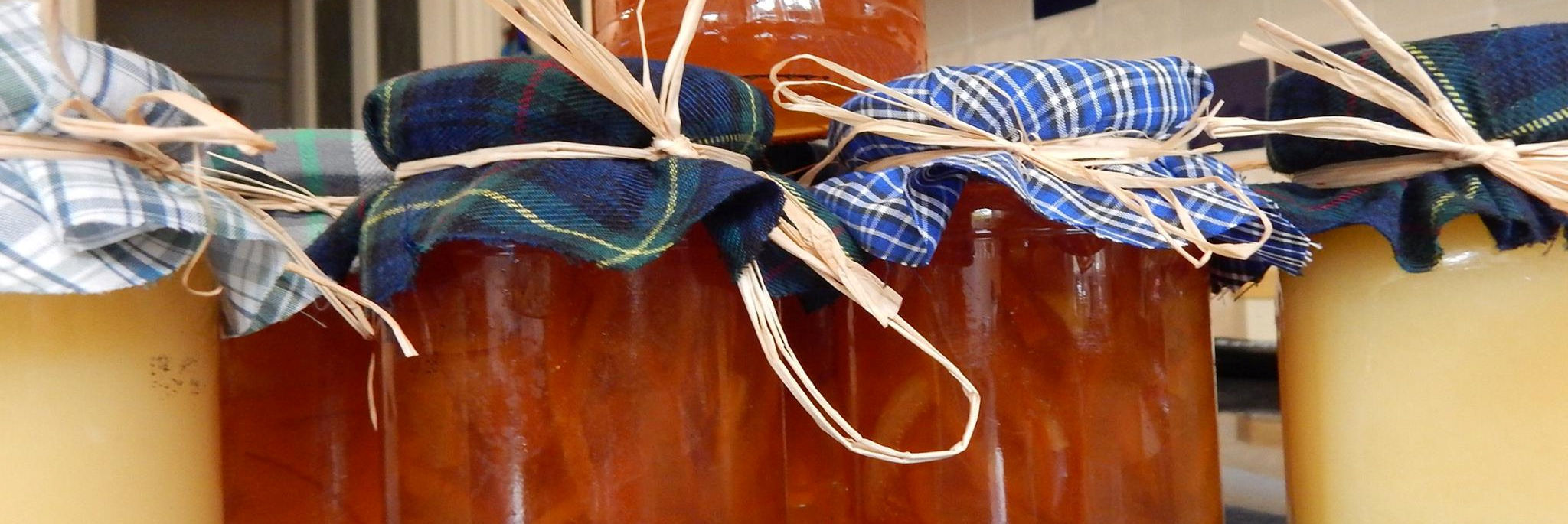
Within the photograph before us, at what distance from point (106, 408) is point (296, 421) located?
102 millimetres

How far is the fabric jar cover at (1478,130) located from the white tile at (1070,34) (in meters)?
0.82

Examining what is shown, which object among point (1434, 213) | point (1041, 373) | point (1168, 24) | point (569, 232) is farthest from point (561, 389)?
point (1168, 24)

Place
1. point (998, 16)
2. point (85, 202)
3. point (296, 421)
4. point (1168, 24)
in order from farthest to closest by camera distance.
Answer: point (998, 16) → point (1168, 24) → point (296, 421) → point (85, 202)

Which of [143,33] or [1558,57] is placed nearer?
[1558,57]

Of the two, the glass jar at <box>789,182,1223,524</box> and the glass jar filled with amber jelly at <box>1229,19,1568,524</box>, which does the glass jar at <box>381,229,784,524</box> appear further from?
the glass jar filled with amber jelly at <box>1229,19,1568,524</box>

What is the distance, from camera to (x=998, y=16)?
3.99 ft

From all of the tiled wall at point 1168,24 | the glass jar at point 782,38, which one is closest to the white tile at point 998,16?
the tiled wall at point 1168,24

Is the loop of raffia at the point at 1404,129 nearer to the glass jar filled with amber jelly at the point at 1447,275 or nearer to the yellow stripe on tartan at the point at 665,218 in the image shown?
the glass jar filled with amber jelly at the point at 1447,275

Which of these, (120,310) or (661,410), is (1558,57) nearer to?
(661,410)

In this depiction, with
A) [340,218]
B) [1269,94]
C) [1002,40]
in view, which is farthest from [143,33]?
[1269,94]

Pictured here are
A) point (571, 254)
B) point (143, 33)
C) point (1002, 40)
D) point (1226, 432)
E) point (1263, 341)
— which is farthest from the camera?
point (143, 33)

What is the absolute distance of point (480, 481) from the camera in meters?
0.32

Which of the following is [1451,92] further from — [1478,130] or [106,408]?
[106,408]

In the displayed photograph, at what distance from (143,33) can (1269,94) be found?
2173 millimetres
